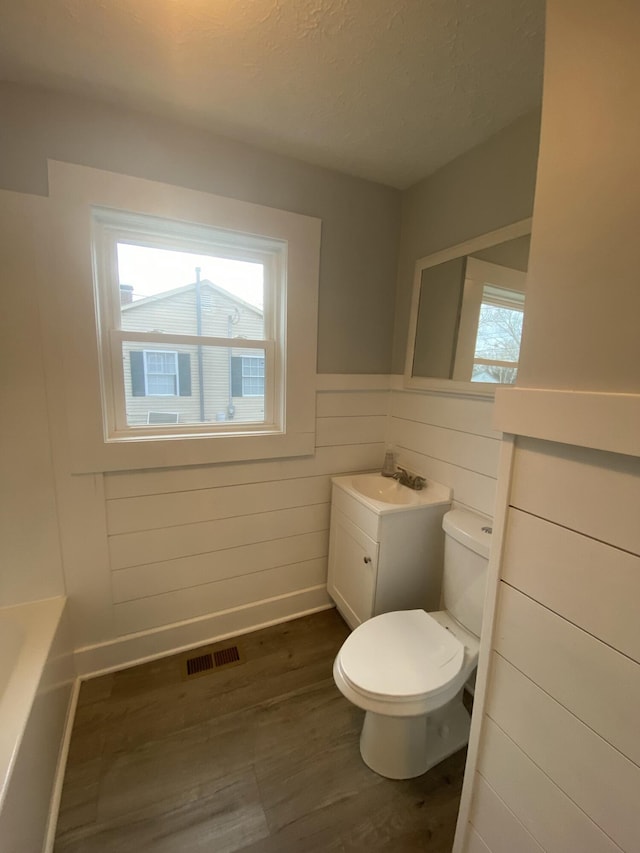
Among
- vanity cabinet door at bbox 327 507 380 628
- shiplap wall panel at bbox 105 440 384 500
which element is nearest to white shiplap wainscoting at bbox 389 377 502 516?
shiplap wall panel at bbox 105 440 384 500

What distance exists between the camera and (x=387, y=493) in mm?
1891

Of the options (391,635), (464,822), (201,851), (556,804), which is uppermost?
(556,804)

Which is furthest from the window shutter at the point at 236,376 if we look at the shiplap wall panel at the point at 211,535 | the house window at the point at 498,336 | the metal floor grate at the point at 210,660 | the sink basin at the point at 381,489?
the metal floor grate at the point at 210,660

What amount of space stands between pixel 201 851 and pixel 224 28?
7.83 ft

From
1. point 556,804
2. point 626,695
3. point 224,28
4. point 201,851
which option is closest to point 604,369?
point 626,695

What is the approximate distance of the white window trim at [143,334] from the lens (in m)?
1.31

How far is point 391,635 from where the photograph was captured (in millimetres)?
1316

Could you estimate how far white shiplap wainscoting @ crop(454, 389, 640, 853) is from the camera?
1.85ft

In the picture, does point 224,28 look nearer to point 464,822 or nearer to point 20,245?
point 20,245

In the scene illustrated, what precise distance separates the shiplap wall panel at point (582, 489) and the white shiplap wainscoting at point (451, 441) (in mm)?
649

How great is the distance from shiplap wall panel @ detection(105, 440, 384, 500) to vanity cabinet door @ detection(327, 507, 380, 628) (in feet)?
0.90

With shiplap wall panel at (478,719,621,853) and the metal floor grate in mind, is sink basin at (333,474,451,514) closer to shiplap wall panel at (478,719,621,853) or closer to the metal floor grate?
shiplap wall panel at (478,719,621,853)

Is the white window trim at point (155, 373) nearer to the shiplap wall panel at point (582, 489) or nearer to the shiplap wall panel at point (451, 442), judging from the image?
the shiplap wall panel at point (451, 442)

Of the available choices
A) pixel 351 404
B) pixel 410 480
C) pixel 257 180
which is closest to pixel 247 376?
pixel 351 404
